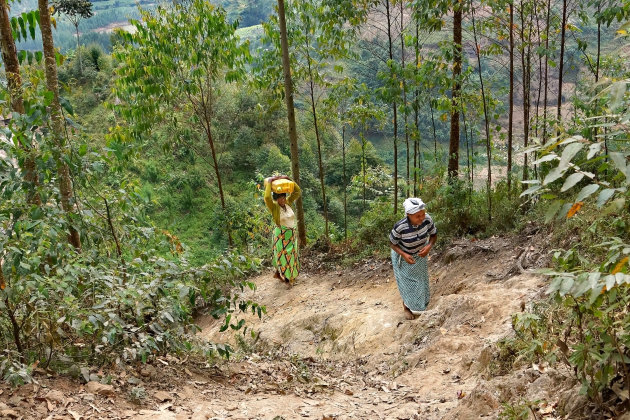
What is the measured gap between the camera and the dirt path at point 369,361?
3.26 metres

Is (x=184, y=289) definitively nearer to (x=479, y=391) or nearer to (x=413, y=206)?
(x=479, y=391)

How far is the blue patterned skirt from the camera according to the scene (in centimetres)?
596

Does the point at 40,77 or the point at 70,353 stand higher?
the point at 40,77

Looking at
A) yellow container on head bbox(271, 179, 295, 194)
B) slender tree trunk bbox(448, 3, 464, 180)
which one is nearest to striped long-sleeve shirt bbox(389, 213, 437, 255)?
yellow container on head bbox(271, 179, 295, 194)

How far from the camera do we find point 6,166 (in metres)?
3.53

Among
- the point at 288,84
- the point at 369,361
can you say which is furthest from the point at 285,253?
the point at 369,361

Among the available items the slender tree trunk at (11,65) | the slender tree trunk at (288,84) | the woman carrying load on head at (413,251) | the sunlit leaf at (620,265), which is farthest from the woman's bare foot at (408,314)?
the sunlit leaf at (620,265)

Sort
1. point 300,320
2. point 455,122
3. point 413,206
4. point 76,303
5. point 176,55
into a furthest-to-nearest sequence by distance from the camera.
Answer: point 176,55 < point 455,122 < point 300,320 < point 413,206 < point 76,303

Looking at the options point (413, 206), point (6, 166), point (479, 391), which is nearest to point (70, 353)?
point (6, 166)

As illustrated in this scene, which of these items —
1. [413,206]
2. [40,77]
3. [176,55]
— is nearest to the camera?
[40,77]

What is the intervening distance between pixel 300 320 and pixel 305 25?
221 inches

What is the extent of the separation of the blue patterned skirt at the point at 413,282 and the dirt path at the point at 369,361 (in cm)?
19

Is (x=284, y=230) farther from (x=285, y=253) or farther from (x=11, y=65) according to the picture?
(x=11, y=65)

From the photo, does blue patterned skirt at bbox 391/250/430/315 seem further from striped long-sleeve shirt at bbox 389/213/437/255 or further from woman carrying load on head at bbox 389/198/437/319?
striped long-sleeve shirt at bbox 389/213/437/255
